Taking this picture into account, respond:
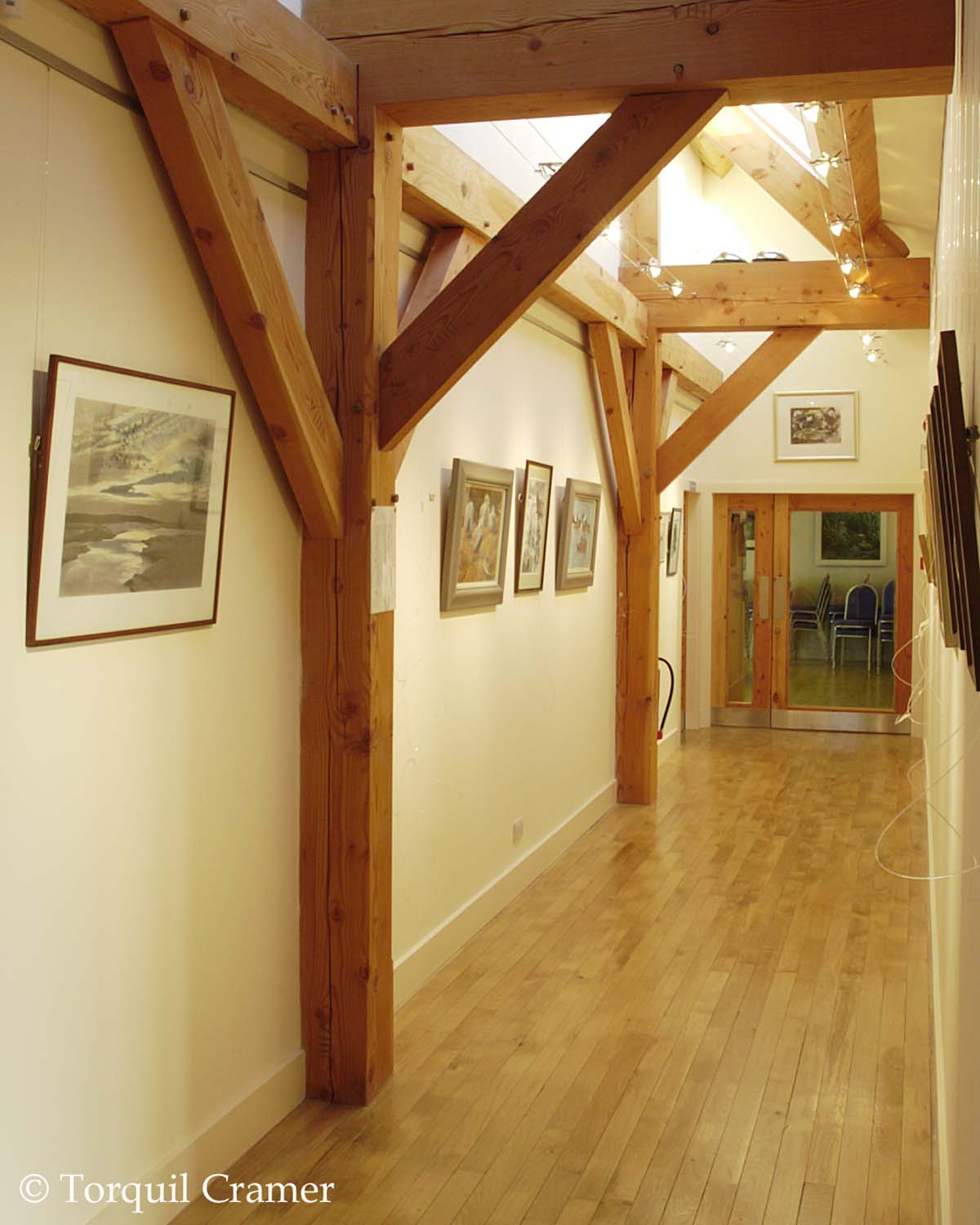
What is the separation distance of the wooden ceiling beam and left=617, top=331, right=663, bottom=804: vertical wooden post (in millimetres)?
4728

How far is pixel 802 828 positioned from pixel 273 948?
15.6 ft

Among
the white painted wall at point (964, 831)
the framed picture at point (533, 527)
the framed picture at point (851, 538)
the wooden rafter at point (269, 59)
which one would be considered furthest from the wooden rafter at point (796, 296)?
the framed picture at point (851, 538)

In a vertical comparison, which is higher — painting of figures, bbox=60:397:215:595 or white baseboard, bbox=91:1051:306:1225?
painting of figures, bbox=60:397:215:595

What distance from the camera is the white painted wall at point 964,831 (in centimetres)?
208

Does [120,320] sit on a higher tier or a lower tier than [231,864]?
higher

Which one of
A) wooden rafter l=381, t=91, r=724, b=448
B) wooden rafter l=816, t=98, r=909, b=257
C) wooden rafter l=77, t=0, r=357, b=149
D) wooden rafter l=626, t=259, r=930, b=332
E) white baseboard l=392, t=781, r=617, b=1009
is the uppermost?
wooden rafter l=816, t=98, r=909, b=257

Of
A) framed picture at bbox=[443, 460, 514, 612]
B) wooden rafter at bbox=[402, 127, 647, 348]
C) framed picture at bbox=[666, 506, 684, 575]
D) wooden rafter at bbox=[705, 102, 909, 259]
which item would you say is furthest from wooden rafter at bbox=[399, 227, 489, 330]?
framed picture at bbox=[666, 506, 684, 575]

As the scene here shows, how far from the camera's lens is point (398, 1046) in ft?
14.2

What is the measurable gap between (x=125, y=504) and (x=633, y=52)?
1850mm

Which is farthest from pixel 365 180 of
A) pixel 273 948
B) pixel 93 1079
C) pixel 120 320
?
pixel 93 1079

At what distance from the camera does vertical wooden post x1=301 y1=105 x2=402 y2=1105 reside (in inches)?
149

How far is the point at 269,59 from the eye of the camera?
3.28 m

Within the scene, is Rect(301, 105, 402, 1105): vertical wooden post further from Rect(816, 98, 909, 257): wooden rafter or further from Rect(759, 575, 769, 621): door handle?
Rect(759, 575, 769, 621): door handle

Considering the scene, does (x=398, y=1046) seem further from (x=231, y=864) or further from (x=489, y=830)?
(x=489, y=830)
